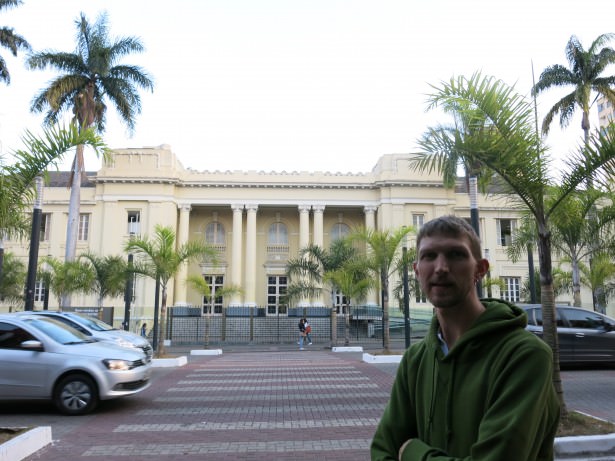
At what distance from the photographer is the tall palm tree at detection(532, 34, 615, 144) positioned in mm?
28328

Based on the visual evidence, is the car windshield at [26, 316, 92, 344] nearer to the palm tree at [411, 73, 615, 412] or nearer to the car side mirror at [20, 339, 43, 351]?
the car side mirror at [20, 339, 43, 351]

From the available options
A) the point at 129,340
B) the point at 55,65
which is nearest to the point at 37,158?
the point at 129,340

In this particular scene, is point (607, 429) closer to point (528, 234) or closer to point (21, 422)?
point (21, 422)

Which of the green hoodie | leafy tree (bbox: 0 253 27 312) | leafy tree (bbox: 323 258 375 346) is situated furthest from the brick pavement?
leafy tree (bbox: 0 253 27 312)

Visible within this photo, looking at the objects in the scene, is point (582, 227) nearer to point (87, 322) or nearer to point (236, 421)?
point (236, 421)

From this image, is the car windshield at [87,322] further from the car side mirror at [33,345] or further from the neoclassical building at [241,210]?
the neoclassical building at [241,210]

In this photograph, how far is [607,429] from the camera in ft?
20.5

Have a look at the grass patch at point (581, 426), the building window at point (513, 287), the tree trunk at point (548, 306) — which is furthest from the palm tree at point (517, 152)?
the building window at point (513, 287)

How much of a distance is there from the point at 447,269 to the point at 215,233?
145 feet

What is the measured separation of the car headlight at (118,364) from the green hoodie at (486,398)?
7756 millimetres

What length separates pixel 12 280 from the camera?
2952 centimetres

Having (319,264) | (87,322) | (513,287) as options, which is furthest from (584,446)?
(513,287)

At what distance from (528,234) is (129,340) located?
47.8 feet

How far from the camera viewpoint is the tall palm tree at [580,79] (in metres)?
28.3
